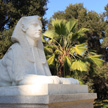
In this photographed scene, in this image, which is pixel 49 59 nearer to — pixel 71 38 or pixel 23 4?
pixel 71 38

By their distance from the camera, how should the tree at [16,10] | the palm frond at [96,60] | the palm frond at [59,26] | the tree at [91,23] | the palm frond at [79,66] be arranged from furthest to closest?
1. the tree at [91,23]
2. the tree at [16,10]
3. the palm frond at [59,26]
4. the palm frond at [96,60]
5. the palm frond at [79,66]

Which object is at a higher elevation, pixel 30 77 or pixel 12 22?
pixel 12 22

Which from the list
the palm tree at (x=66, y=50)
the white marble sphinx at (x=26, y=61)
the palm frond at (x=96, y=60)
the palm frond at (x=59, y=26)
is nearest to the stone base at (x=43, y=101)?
the white marble sphinx at (x=26, y=61)

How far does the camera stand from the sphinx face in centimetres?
A: 353

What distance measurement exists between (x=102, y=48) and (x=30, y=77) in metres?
16.7

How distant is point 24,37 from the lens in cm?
356

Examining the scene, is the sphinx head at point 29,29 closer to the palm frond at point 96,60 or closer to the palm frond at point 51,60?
the palm frond at point 51,60

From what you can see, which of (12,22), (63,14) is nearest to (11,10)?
(12,22)

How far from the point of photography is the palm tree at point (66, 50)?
807 centimetres

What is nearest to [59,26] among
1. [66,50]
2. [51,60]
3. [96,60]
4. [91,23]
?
[66,50]

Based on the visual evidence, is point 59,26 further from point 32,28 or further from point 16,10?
point 32,28

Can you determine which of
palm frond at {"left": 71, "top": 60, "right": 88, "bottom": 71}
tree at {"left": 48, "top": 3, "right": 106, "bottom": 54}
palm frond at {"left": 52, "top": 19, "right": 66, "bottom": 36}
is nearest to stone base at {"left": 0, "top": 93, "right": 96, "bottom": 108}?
palm frond at {"left": 71, "top": 60, "right": 88, "bottom": 71}

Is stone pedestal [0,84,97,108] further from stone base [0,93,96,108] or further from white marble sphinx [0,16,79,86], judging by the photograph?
white marble sphinx [0,16,79,86]

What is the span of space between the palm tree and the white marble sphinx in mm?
4348
